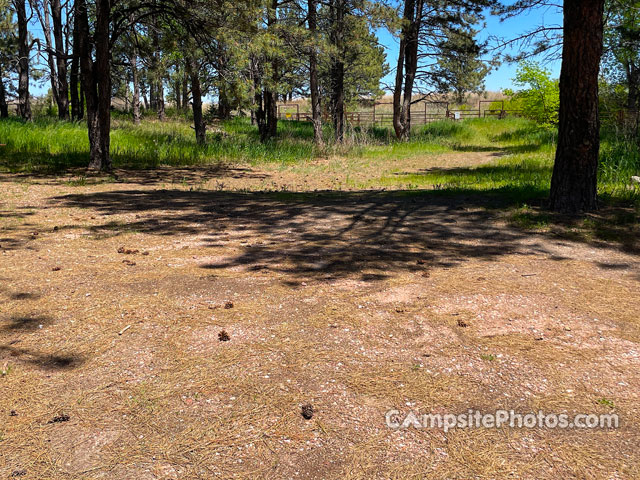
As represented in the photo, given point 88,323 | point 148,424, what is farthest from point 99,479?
point 88,323

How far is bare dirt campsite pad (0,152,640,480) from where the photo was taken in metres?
2.09

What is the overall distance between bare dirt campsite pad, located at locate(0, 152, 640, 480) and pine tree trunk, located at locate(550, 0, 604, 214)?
1.08 m

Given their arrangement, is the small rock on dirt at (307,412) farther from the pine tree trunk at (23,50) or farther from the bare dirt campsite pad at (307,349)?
the pine tree trunk at (23,50)

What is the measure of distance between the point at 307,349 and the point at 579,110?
197 inches

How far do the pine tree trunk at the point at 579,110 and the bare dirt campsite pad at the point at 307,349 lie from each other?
1077mm

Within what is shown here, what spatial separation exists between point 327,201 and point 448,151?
12.5 m

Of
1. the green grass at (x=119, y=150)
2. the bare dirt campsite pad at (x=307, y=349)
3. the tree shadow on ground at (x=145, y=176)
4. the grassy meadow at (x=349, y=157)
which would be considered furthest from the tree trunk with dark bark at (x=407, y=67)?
the bare dirt campsite pad at (x=307, y=349)

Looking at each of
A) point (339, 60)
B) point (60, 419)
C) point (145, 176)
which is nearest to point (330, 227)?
point (60, 419)

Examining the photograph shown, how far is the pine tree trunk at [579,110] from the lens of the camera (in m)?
5.96

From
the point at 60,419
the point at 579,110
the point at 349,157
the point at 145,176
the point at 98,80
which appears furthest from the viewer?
the point at 349,157

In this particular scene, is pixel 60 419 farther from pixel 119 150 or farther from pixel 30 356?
pixel 119 150

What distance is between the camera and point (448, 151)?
1903cm

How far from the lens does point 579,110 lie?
20.0 feet

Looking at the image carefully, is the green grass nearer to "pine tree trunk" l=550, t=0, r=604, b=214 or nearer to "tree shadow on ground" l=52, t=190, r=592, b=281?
"tree shadow on ground" l=52, t=190, r=592, b=281
